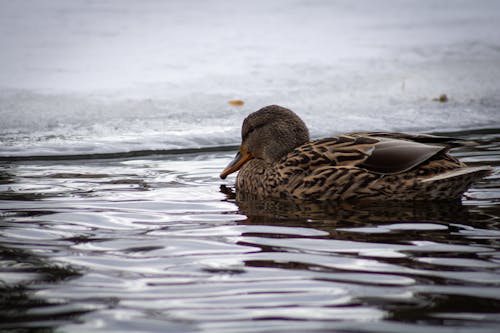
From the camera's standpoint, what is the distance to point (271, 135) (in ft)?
19.4

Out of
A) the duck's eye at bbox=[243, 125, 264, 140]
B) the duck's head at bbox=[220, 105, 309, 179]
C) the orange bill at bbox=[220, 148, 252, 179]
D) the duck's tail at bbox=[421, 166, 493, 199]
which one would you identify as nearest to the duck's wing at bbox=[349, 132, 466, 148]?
the duck's tail at bbox=[421, 166, 493, 199]

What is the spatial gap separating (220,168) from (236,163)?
1.64 ft

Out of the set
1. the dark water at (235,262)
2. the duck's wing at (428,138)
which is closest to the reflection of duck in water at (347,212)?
the dark water at (235,262)

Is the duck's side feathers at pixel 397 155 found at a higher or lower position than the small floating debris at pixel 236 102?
lower

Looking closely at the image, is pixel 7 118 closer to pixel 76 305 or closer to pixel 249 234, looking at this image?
pixel 249 234

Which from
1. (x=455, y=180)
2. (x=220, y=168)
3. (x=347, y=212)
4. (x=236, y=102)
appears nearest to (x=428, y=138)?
(x=455, y=180)

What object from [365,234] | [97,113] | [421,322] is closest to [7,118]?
[97,113]

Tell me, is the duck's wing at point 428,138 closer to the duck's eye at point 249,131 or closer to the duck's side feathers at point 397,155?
the duck's side feathers at point 397,155

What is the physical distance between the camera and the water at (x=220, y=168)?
10.1 feet

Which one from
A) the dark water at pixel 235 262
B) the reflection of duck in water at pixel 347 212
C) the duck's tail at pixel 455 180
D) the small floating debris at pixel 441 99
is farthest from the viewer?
the small floating debris at pixel 441 99

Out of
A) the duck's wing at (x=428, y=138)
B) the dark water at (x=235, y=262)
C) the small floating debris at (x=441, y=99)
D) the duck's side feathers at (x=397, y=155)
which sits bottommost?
the dark water at (x=235, y=262)

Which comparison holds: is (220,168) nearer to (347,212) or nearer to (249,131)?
(249,131)

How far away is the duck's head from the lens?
234 inches

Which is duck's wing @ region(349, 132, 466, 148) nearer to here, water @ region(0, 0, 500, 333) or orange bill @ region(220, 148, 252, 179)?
water @ region(0, 0, 500, 333)
